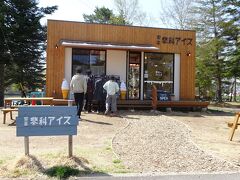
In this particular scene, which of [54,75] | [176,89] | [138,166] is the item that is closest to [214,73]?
[176,89]

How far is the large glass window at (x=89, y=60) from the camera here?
19.6 m

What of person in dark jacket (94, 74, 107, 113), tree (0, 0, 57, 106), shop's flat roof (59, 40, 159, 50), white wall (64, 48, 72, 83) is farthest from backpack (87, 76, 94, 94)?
tree (0, 0, 57, 106)

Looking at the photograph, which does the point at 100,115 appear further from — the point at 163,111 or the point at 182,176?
the point at 182,176

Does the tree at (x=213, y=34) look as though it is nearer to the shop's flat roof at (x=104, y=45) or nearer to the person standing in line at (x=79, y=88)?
the shop's flat roof at (x=104, y=45)

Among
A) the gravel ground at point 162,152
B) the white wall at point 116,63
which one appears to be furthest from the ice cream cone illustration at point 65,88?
the gravel ground at point 162,152

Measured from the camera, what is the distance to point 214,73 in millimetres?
34719

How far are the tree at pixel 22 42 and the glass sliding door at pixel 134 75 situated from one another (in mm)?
11884

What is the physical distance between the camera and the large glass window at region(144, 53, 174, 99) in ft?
68.4

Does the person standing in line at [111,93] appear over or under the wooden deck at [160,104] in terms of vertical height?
over

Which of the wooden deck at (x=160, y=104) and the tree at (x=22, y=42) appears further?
the tree at (x=22, y=42)

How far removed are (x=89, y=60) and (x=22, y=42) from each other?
12.1 m

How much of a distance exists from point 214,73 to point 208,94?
6.43m

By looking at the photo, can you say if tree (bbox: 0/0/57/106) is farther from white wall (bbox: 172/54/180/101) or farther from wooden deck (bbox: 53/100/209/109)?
wooden deck (bbox: 53/100/209/109)

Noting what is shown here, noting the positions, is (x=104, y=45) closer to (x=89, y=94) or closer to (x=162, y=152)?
(x=89, y=94)
